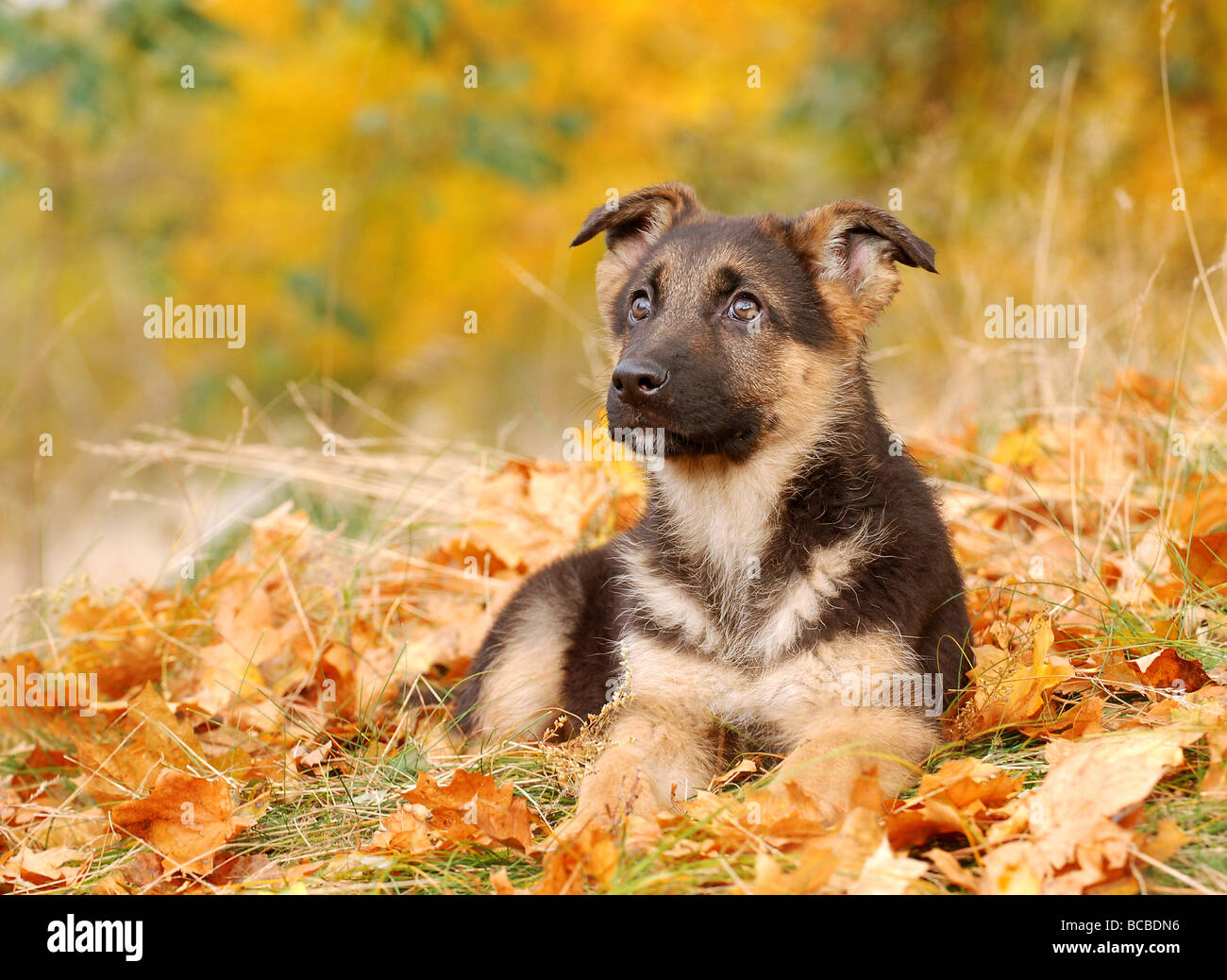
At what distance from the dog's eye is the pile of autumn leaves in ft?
4.63

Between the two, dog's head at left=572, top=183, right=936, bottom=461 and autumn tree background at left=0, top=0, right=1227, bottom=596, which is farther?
autumn tree background at left=0, top=0, right=1227, bottom=596

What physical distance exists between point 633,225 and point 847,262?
40.3 inches

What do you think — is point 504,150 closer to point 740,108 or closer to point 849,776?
point 740,108

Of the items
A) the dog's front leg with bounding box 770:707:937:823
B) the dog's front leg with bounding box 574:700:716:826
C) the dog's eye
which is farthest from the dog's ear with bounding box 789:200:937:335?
the dog's front leg with bounding box 574:700:716:826

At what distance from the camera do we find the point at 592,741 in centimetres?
378

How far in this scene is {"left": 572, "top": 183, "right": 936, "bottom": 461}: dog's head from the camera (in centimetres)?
396

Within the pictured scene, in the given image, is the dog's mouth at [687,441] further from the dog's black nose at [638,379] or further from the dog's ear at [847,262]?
the dog's ear at [847,262]

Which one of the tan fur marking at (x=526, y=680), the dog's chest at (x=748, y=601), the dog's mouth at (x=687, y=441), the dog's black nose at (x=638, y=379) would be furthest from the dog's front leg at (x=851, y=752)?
the tan fur marking at (x=526, y=680)

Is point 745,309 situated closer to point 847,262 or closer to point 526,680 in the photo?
point 847,262

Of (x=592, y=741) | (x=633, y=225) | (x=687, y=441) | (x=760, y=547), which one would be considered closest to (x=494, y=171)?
(x=633, y=225)

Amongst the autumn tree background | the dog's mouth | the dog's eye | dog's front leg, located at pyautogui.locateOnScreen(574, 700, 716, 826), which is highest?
the autumn tree background

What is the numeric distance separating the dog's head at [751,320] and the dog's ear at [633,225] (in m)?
0.20

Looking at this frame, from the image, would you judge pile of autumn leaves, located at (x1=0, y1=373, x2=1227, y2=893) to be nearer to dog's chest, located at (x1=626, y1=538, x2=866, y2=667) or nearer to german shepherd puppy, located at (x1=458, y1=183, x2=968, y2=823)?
german shepherd puppy, located at (x1=458, y1=183, x2=968, y2=823)

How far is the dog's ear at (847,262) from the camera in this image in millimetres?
4234
